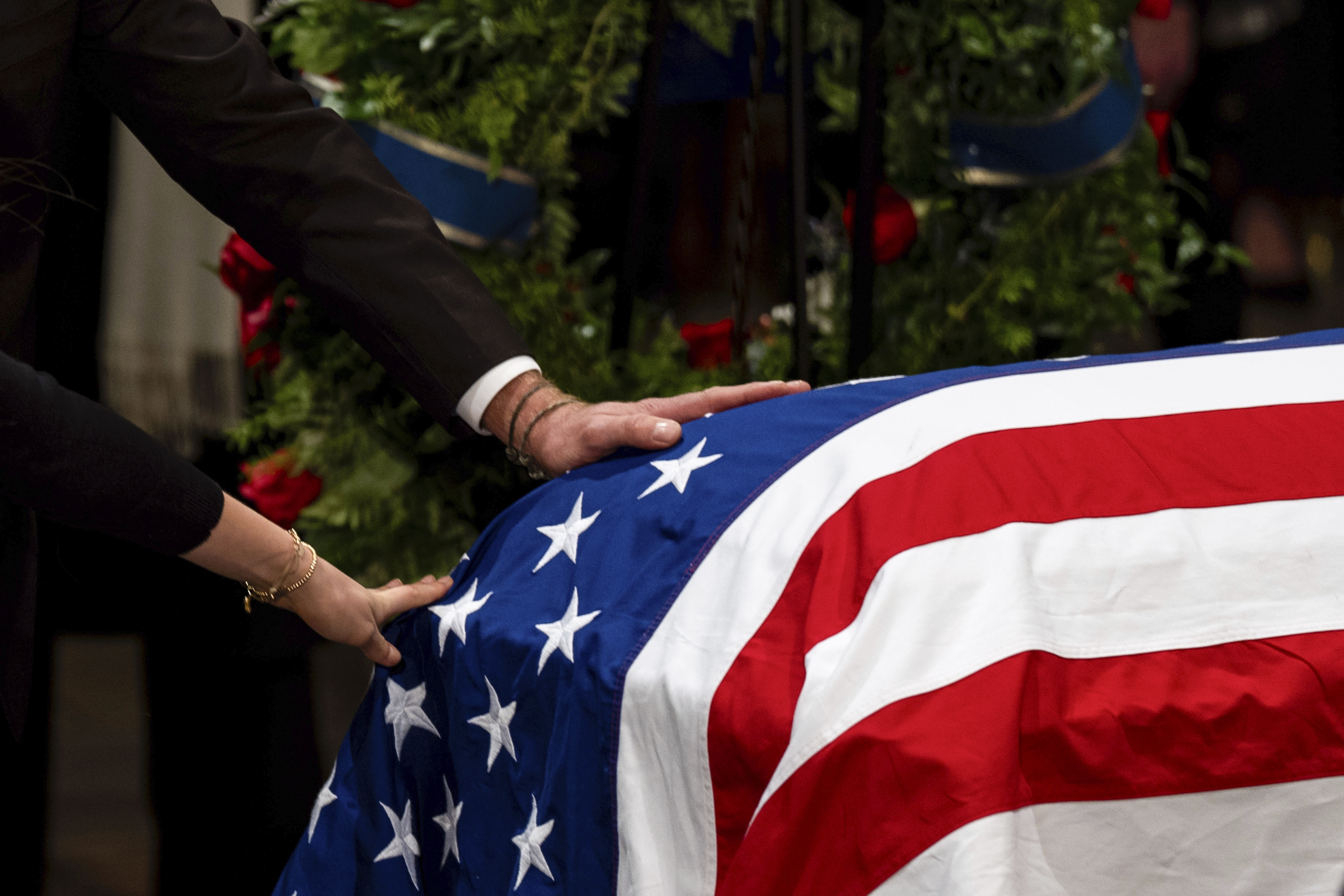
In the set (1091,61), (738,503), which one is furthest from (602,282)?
(738,503)

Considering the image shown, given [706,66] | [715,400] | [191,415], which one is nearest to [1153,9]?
[706,66]

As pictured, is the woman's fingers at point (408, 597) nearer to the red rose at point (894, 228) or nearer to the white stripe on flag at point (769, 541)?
the white stripe on flag at point (769, 541)

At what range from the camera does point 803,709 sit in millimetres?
523

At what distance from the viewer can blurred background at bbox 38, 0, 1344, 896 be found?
1.76 meters

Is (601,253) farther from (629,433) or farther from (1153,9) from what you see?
(1153,9)

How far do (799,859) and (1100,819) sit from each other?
148mm

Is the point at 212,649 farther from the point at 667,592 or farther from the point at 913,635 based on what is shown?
the point at 913,635

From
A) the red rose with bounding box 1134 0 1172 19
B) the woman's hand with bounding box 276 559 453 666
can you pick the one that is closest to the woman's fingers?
the woman's hand with bounding box 276 559 453 666

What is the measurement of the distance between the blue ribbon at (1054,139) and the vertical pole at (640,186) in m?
0.46

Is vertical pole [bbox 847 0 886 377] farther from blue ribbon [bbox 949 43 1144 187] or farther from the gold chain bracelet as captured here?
the gold chain bracelet

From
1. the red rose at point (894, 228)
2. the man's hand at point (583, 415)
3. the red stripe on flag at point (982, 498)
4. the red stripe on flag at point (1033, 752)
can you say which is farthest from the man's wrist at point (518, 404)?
the red rose at point (894, 228)

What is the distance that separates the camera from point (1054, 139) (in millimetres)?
1472

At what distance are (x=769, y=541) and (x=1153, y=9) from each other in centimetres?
133

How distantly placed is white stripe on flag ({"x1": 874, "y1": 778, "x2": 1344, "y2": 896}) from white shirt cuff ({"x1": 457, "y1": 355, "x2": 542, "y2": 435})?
1.97 feet
